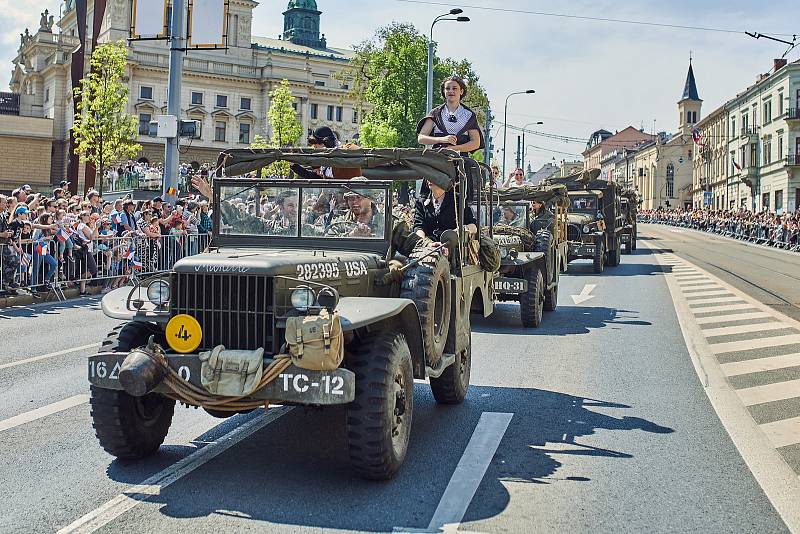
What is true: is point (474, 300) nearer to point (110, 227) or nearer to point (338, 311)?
point (338, 311)

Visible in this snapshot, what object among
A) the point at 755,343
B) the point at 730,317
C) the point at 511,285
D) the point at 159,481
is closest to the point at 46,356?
the point at 159,481

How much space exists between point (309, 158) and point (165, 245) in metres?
12.3

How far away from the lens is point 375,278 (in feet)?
21.5

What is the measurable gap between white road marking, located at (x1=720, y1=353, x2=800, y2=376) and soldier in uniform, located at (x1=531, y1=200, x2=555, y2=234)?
5.86m

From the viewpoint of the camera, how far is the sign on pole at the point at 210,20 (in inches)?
787

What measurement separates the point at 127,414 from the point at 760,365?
25.4 feet

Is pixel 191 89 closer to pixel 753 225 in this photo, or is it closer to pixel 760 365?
pixel 753 225

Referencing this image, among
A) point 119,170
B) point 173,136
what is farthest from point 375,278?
point 119,170

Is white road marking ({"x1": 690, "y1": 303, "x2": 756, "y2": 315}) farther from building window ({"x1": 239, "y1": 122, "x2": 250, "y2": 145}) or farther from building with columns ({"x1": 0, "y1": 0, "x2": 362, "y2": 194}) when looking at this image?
building window ({"x1": 239, "y1": 122, "x2": 250, "y2": 145})

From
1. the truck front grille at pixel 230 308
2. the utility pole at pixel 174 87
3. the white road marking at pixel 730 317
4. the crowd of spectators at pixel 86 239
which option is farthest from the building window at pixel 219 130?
the truck front grille at pixel 230 308

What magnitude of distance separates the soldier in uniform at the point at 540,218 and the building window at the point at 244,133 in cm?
7752

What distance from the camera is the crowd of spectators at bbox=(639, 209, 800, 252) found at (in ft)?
148

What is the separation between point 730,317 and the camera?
49.3ft

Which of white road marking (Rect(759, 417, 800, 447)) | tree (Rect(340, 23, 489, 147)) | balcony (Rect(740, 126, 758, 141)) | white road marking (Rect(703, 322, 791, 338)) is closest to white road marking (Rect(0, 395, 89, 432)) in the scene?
white road marking (Rect(759, 417, 800, 447))
